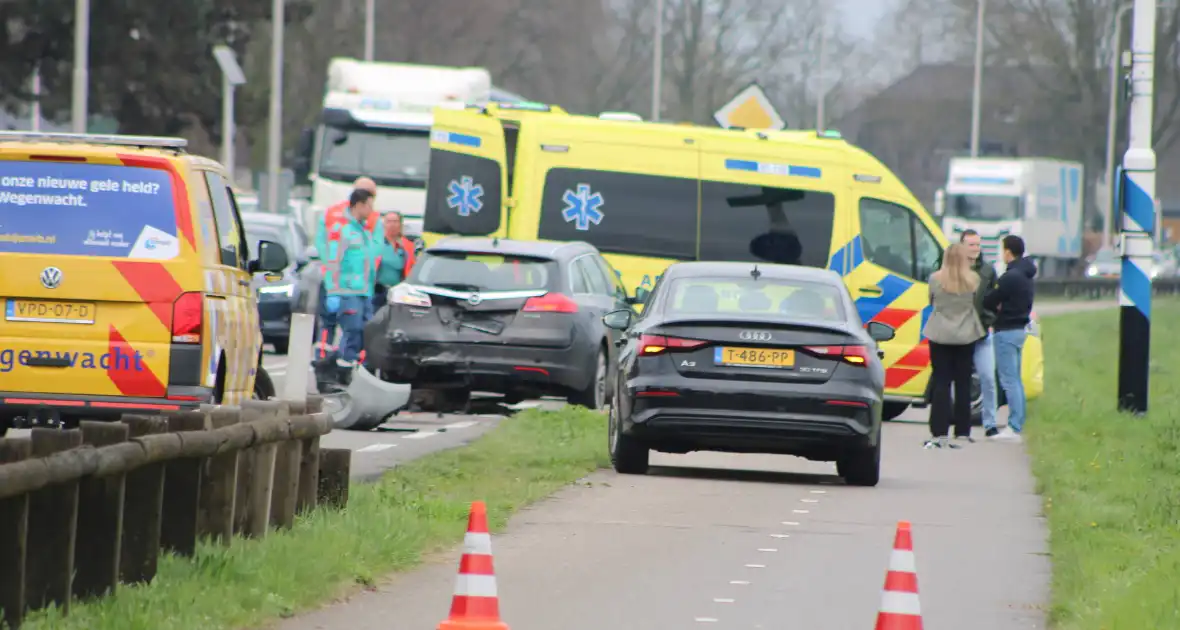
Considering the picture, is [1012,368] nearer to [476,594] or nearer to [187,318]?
[187,318]

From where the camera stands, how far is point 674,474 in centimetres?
1542

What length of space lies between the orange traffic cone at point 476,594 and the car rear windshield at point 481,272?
11.5 meters

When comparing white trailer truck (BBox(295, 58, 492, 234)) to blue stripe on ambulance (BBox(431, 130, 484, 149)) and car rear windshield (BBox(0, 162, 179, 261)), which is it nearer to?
blue stripe on ambulance (BBox(431, 130, 484, 149))

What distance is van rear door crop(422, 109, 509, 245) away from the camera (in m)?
23.6

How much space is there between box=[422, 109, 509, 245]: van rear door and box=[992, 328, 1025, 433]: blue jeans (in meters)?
5.54

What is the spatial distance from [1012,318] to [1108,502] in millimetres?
6446

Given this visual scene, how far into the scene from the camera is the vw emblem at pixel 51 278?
12.7 m

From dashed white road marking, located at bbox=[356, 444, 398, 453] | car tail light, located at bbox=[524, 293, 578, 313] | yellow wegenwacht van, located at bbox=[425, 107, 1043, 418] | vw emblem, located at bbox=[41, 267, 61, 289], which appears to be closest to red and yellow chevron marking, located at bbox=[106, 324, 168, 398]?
vw emblem, located at bbox=[41, 267, 61, 289]

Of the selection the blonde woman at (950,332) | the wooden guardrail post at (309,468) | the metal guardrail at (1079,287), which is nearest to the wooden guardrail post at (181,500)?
the wooden guardrail post at (309,468)

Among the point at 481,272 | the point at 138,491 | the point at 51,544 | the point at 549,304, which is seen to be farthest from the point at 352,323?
the point at 51,544

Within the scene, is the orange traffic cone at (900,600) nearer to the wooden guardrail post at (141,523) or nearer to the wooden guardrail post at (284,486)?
the wooden guardrail post at (141,523)

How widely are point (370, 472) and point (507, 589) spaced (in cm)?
490

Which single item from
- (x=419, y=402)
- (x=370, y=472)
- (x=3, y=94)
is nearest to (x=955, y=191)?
(x=3, y=94)

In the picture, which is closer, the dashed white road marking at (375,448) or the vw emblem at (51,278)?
the vw emblem at (51,278)
